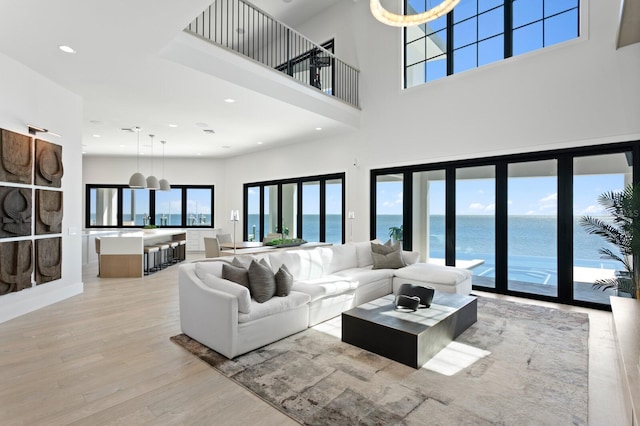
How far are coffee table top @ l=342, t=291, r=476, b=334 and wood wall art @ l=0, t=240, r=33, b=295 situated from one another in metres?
4.30

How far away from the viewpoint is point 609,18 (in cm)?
466

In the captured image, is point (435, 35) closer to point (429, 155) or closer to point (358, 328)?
point (429, 155)

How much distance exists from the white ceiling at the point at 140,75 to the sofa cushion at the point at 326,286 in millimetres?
3134

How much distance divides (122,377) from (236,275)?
1.33 meters

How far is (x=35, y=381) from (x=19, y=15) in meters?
3.45

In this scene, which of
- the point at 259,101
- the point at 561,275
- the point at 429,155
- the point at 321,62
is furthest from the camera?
the point at 321,62

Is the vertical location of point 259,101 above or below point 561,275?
above

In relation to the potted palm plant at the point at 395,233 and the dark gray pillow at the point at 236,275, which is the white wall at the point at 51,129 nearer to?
the dark gray pillow at the point at 236,275

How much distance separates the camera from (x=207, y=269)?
3742 millimetres

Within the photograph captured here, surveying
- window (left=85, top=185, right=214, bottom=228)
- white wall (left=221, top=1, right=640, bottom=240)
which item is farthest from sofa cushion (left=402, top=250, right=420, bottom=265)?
window (left=85, top=185, right=214, bottom=228)

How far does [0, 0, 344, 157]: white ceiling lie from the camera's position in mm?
3271

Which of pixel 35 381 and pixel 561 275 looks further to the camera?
pixel 561 275

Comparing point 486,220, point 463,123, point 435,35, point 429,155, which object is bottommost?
point 486,220

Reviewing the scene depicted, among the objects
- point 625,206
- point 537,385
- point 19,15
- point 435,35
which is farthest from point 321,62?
point 537,385
